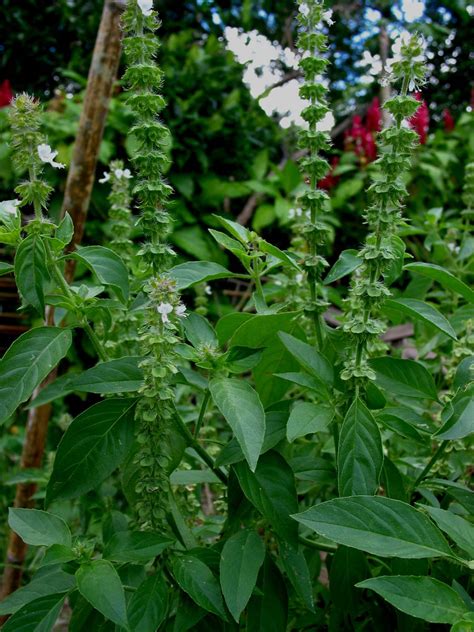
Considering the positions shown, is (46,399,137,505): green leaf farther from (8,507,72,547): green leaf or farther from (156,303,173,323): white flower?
(156,303,173,323): white flower

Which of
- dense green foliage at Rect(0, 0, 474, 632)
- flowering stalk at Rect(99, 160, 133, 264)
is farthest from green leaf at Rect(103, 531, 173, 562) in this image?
flowering stalk at Rect(99, 160, 133, 264)

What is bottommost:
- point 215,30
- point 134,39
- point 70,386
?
point 70,386

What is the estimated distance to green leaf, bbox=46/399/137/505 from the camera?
33.5 inches

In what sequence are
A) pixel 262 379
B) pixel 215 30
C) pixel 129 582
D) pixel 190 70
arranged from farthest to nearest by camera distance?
pixel 215 30
pixel 190 70
pixel 262 379
pixel 129 582

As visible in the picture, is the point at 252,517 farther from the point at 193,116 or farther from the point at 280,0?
the point at 280,0

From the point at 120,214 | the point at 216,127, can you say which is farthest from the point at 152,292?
the point at 216,127

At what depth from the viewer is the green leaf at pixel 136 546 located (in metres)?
0.81

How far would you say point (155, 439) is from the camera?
2.77 feet

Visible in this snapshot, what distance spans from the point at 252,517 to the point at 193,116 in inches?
125

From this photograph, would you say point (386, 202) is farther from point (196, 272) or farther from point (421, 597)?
point (421, 597)

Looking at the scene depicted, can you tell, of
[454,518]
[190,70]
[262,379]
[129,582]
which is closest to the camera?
[454,518]

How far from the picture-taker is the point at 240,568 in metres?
0.81

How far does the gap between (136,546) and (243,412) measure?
8.9 inches

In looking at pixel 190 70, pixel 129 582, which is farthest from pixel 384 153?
pixel 190 70
